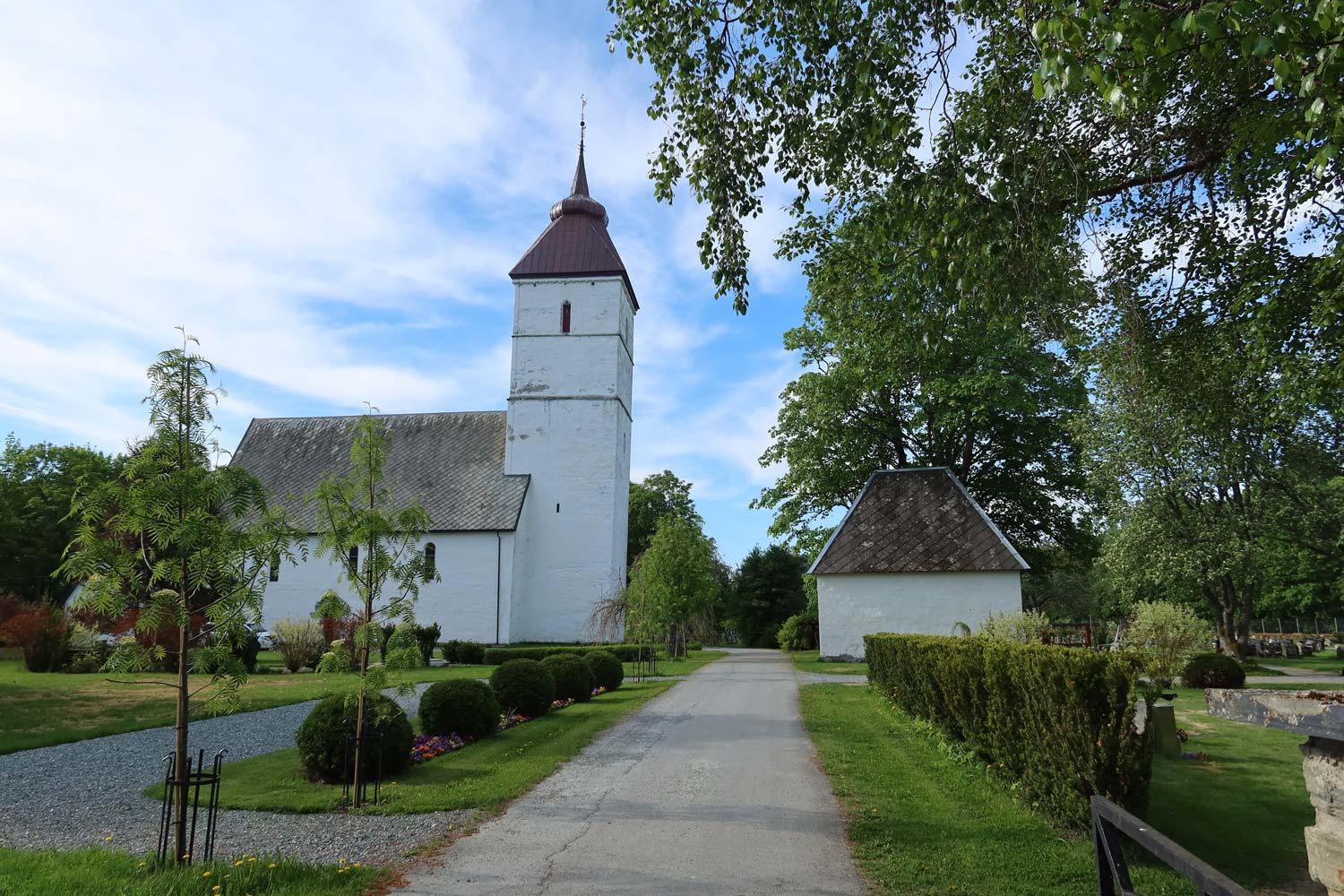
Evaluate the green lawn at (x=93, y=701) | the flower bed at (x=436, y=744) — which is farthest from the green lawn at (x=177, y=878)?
the flower bed at (x=436, y=744)

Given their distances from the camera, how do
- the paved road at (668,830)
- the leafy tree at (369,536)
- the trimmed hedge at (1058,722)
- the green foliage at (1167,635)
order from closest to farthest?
the paved road at (668,830) → the trimmed hedge at (1058,722) → the leafy tree at (369,536) → the green foliage at (1167,635)

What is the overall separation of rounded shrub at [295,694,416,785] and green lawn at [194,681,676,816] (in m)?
0.21

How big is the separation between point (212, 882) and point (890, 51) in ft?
27.0

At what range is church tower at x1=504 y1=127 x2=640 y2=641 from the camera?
115 ft

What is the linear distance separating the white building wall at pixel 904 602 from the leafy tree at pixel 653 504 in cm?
2753

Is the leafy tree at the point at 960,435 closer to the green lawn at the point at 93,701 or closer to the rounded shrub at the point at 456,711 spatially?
the green lawn at the point at 93,701

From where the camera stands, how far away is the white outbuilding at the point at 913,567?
24719mm

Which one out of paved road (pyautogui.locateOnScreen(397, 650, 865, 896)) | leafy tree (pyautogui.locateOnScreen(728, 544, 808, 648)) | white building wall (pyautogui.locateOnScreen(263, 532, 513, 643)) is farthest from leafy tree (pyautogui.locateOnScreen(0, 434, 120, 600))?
paved road (pyautogui.locateOnScreen(397, 650, 865, 896))

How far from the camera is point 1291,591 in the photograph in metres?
54.3

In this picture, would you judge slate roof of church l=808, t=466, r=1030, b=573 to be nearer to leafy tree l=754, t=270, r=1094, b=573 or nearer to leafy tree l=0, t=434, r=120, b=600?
leafy tree l=754, t=270, r=1094, b=573

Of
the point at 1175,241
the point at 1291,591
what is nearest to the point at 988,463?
the point at 1175,241

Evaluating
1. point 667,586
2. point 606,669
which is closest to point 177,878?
point 606,669

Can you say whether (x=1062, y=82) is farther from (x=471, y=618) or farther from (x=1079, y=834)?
(x=471, y=618)

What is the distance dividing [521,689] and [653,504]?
139 ft
